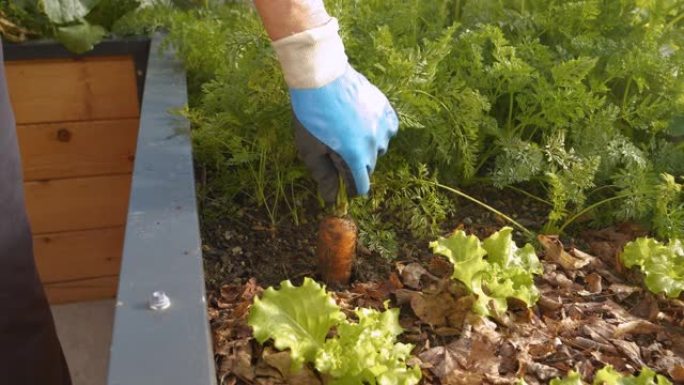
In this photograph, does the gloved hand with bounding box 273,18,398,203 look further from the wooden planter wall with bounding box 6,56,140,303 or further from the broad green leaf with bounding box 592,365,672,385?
the wooden planter wall with bounding box 6,56,140,303

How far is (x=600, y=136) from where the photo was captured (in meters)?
1.47

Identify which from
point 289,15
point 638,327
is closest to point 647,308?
point 638,327

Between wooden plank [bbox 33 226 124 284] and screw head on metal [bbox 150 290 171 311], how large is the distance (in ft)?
4.82

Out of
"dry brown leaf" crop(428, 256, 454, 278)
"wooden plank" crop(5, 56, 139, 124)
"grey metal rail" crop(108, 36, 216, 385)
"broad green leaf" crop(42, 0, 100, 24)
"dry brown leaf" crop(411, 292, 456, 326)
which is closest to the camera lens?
"grey metal rail" crop(108, 36, 216, 385)

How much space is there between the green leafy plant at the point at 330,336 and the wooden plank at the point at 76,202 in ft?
4.22

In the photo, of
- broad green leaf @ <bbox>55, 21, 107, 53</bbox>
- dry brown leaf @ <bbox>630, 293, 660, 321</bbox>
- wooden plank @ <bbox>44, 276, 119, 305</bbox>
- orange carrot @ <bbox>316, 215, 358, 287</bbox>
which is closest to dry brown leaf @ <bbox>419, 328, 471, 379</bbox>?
orange carrot @ <bbox>316, 215, 358, 287</bbox>

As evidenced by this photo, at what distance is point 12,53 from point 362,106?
118 centimetres

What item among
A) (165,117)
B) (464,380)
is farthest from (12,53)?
(464,380)

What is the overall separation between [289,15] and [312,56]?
8 cm

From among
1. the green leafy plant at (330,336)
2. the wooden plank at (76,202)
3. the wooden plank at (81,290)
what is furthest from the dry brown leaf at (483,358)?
the wooden plank at (81,290)

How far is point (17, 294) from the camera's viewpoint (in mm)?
1321

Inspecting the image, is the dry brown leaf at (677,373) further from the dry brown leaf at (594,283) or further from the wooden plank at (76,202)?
the wooden plank at (76,202)

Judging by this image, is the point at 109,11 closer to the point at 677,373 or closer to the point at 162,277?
the point at 162,277

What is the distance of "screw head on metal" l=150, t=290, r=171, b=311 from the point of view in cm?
83
